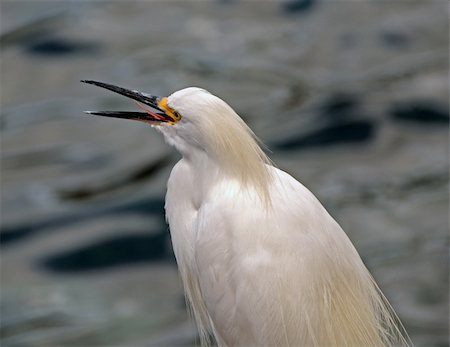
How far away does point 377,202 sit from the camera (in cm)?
661

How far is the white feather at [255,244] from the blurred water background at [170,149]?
3.63 meters

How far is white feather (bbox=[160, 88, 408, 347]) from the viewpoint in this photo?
209 cm

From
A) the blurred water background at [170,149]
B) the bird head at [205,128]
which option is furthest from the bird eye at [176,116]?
the blurred water background at [170,149]

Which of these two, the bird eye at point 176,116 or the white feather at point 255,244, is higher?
the bird eye at point 176,116

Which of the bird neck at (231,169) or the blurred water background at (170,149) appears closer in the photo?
the bird neck at (231,169)

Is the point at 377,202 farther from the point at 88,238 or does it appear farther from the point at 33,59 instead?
the point at 33,59

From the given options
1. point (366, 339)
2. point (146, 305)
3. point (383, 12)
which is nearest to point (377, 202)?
Answer: point (146, 305)

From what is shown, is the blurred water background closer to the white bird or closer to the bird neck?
the white bird

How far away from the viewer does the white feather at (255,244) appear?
209cm

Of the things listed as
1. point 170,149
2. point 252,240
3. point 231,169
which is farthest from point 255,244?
point 170,149

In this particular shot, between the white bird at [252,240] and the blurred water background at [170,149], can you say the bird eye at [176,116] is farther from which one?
the blurred water background at [170,149]

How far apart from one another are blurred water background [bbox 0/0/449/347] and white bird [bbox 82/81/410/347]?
363cm

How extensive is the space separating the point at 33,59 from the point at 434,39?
277 cm

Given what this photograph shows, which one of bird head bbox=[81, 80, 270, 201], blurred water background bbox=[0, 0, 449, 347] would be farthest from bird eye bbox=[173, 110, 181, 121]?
blurred water background bbox=[0, 0, 449, 347]
